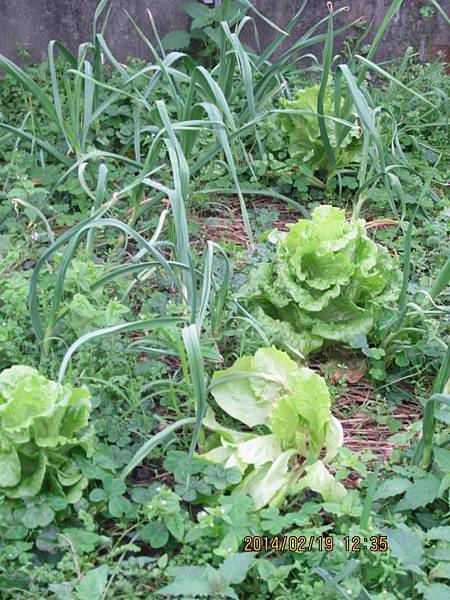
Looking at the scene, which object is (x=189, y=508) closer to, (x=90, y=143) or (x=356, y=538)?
(x=356, y=538)

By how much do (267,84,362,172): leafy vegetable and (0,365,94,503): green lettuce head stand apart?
1.69 meters

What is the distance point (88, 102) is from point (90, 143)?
0.56 metres

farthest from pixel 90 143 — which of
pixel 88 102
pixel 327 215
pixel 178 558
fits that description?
pixel 178 558

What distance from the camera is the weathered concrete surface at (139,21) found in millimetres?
3916

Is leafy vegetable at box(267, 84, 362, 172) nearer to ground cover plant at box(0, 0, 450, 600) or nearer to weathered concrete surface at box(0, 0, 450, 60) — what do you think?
ground cover plant at box(0, 0, 450, 600)

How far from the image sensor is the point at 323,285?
7.88ft

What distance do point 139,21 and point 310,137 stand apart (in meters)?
1.28
